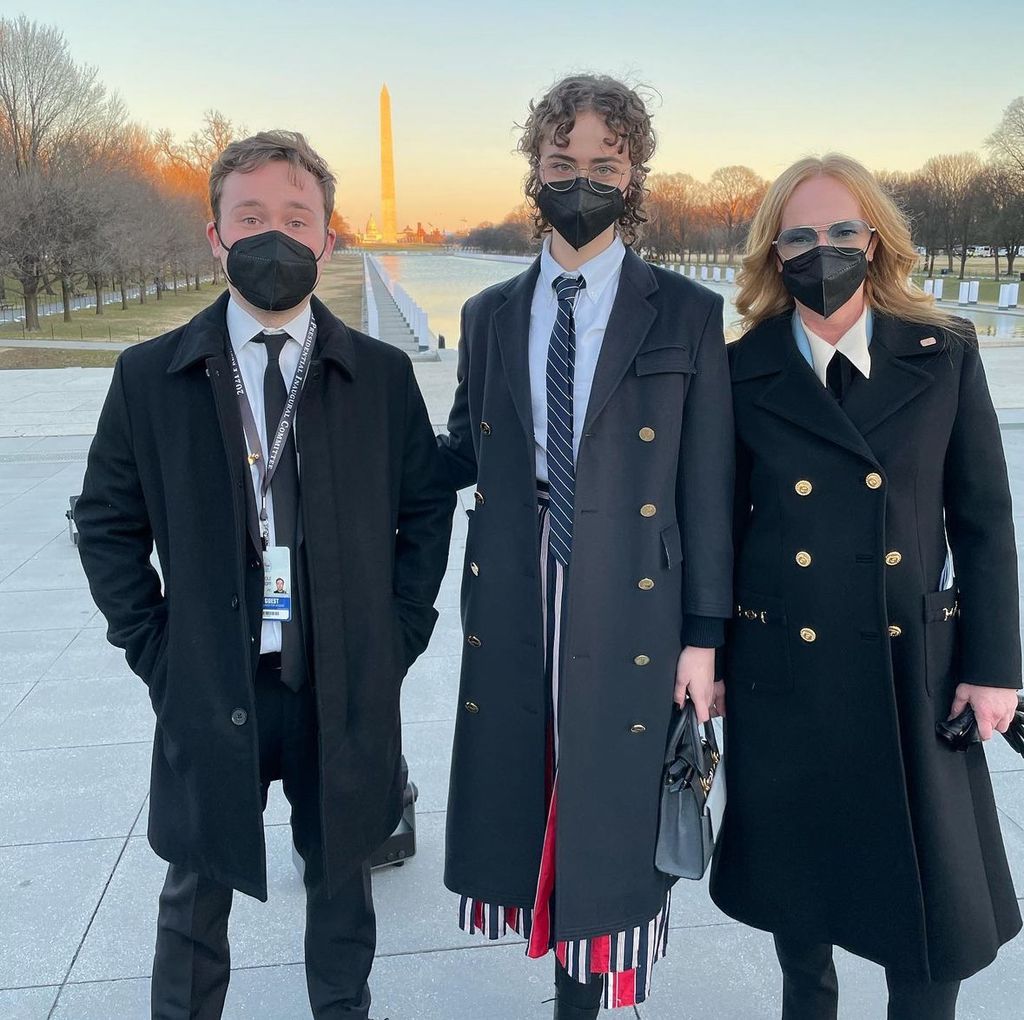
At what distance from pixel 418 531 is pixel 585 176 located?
3.21 ft

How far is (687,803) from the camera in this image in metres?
2.14

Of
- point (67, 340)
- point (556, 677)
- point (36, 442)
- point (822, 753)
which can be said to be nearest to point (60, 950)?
point (556, 677)

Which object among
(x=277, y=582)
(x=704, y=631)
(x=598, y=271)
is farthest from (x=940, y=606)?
(x=277, y=582)

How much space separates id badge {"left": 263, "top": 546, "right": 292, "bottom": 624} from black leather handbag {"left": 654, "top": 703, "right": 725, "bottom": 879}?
97 centimetres

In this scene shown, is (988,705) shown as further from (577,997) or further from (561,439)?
(577,997)

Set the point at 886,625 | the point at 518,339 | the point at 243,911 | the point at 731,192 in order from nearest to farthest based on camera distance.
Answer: the point at 886,625 < the point at 518,339 < the point at 243,911 < the point at 731,192

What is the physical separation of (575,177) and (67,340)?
26578 millimetres

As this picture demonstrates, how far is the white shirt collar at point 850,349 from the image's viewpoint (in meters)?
2.08

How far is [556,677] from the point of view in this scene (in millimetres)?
2209

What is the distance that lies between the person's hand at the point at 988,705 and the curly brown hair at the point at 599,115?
1.39 meters

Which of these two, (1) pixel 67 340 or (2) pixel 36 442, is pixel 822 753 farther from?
(1) pixel 67 340

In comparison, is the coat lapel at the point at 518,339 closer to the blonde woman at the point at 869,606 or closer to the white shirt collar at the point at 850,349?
the blonde woman at the point at 869,606

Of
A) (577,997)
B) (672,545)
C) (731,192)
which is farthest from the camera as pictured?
(731,192)

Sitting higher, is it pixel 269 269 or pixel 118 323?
pixel 269 269
